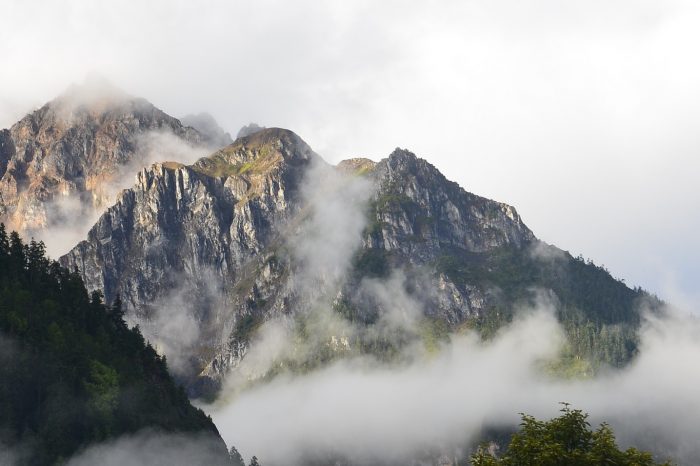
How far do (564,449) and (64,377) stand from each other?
130m

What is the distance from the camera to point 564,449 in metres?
55.6

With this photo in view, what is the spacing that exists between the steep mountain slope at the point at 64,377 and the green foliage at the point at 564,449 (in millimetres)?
113753

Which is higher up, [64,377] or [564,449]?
[64,377]

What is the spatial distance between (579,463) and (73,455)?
394ft

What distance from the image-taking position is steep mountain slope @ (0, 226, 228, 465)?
490ft

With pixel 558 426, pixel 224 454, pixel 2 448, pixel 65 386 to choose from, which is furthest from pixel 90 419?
pixel 558 426

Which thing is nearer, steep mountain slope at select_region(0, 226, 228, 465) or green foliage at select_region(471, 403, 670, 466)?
green foliage at select_region(471, 403, 670, 466)

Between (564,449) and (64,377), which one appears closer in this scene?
(564,449)

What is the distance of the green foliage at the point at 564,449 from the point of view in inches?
2074

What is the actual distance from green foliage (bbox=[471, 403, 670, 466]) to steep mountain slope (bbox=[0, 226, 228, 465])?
373 feet

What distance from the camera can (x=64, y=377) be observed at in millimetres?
160750

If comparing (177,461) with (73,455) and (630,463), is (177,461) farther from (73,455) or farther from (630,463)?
(630,463)

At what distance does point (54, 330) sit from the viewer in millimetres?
169250

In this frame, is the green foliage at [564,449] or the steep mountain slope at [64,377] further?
the steep mountain slope at [64,377]
